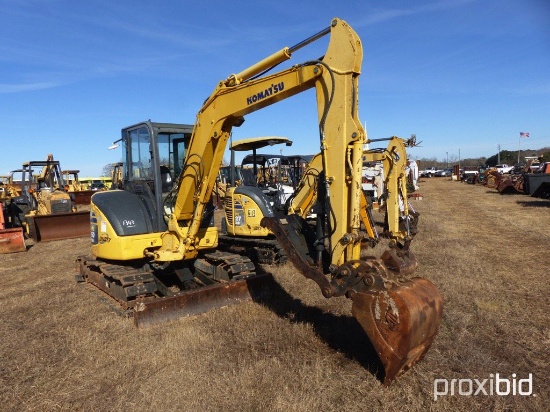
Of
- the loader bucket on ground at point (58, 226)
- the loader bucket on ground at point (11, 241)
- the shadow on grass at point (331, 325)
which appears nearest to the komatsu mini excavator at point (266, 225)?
the shadow on grass at point (331, 325)

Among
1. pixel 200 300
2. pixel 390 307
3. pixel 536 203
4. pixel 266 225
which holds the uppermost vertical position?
pixel 266 225

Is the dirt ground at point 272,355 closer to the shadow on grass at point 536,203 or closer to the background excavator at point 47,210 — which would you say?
the background excavator at point 47,210

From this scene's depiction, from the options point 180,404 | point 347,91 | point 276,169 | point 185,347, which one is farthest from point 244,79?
point 276,169

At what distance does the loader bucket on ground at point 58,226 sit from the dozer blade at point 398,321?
510 inches

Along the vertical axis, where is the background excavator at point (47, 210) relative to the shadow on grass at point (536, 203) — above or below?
above

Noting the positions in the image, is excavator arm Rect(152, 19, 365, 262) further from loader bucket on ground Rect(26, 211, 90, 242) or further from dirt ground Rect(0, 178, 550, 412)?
loader bucket on ground Rect(26, 211, 90, 242)

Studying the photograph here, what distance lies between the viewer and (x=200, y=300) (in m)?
6.31

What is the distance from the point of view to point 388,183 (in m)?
9.43

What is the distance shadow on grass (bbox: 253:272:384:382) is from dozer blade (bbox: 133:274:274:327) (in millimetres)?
129

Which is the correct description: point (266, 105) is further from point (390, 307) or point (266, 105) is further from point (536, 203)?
point (536, 203)

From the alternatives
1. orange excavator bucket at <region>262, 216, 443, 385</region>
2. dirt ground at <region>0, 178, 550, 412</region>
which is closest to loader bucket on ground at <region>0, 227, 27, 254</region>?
dirt ground at <region>0, 178, 550, 412</region>

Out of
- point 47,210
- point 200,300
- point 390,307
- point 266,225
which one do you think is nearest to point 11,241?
point 47,210

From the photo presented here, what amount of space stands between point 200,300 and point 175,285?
1.84 metres

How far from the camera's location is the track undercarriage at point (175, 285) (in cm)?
600
